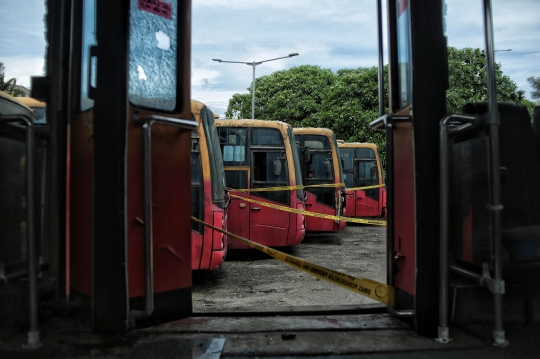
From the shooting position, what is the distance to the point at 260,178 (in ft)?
32.0

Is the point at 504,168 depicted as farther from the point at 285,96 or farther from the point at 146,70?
the point at 285,96

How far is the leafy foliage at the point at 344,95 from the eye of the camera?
3129mm

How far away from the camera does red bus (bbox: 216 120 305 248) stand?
31.7ft

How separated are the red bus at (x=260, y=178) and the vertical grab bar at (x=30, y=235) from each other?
22.7ft

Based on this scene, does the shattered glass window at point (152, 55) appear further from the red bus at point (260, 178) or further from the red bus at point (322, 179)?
the red bus at point (322, 179)

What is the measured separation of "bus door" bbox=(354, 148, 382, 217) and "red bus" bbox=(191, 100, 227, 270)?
1065 centimetres

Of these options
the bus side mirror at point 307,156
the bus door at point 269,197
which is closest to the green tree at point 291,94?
the bus side mirror at point 307,156

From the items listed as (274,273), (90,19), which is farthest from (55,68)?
(274,273)

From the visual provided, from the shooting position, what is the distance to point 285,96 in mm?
37406

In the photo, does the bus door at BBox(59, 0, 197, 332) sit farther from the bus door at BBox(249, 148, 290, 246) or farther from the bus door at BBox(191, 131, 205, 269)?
the bus door at BBox(249, 148, 290, 246)

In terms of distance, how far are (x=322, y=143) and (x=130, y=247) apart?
1030 centimetres

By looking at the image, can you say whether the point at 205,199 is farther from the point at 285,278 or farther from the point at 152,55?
the point at 152,55

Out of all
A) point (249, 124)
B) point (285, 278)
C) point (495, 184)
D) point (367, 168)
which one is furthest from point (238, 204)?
point (367, 168)

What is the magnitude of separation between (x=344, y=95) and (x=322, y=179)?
15.4 meters
